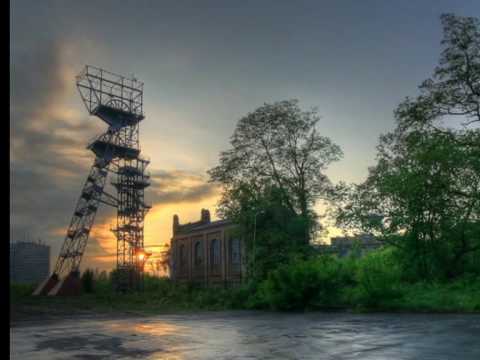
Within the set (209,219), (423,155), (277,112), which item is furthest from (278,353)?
(209,219)

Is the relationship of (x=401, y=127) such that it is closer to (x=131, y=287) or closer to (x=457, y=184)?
(x=457, y=184)

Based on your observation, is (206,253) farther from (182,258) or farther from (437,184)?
(437,184)

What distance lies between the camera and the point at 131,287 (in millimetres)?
51500

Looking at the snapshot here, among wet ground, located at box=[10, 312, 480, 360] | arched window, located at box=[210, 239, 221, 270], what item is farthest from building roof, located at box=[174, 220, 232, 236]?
wet ground, located at box=[10, 312, 480, 360]

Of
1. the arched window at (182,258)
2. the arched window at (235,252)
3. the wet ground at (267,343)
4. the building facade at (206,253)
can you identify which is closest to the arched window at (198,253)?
the building facade at (206,253)

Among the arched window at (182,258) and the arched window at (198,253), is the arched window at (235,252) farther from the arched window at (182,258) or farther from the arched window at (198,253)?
the arched window at (182,258)

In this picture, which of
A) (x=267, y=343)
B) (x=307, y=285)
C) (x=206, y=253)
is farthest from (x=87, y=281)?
(x=267, y=343)

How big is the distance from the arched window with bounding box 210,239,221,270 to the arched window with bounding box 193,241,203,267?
298 cm

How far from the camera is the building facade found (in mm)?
54969

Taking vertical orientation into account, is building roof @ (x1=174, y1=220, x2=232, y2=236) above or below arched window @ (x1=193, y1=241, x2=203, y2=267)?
above

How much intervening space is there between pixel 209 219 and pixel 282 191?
34.0m

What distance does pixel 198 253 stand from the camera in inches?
2488

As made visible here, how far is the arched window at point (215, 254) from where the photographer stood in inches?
2291

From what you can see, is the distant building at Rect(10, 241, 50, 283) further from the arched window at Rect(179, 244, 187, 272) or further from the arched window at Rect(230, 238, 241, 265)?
the arched window at Rect(230, 238, 241, 265)
